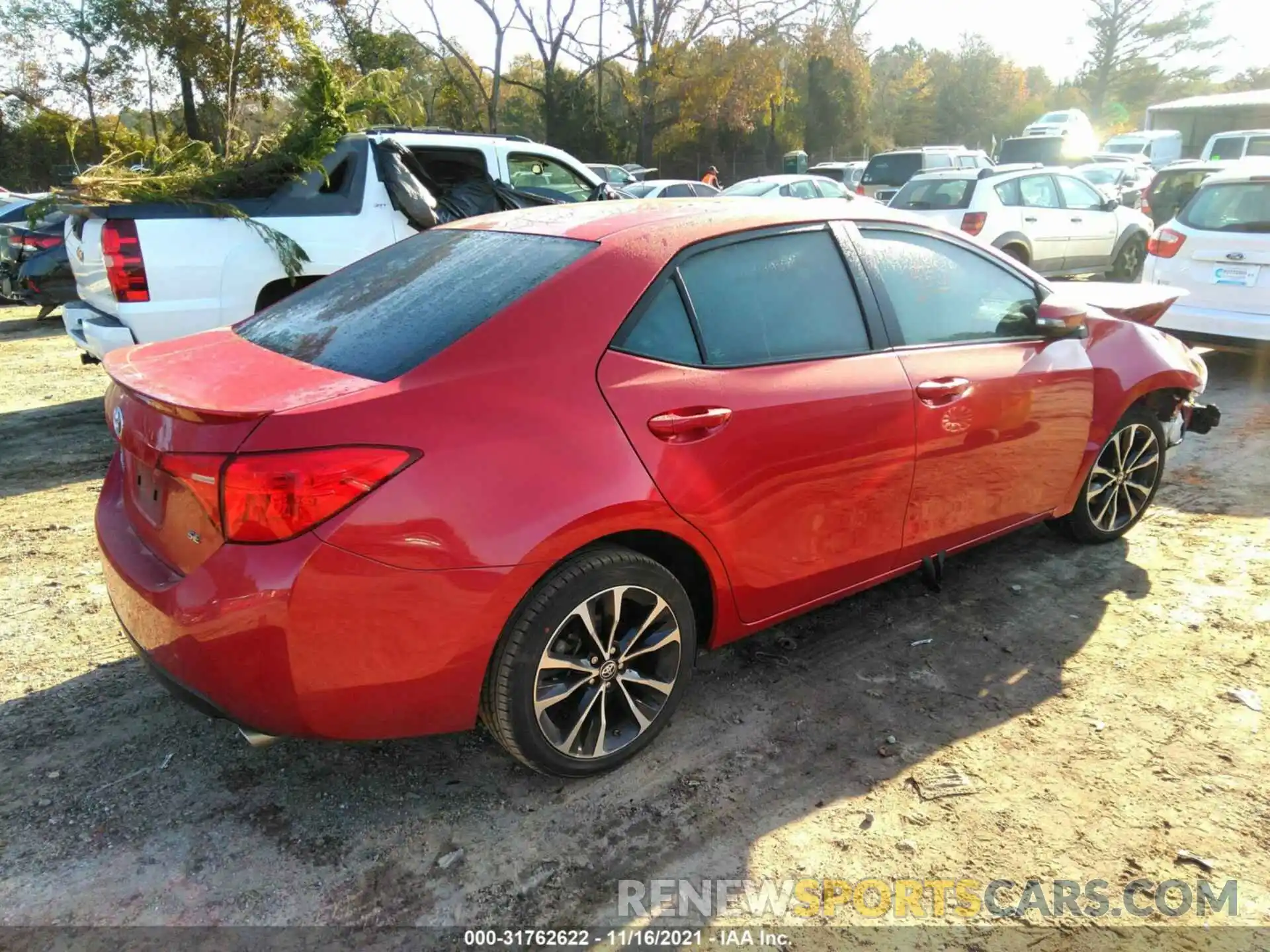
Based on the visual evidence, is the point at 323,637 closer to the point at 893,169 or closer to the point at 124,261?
the point at 124,261

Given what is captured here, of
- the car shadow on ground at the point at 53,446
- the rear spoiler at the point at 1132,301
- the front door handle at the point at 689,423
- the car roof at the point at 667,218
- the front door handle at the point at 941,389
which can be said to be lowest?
the car shadow on ground at the point at 53,446

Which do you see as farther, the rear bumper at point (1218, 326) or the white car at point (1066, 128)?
the white car at point (1066, 128)

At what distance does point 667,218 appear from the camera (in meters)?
3.06

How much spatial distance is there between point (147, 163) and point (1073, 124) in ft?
119

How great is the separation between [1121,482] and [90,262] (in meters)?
6.11

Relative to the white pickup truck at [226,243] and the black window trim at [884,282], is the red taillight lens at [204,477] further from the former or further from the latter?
the white pickup truck at [226,243]

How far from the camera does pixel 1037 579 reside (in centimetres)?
414

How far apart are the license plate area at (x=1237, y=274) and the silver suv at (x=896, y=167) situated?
477 inches

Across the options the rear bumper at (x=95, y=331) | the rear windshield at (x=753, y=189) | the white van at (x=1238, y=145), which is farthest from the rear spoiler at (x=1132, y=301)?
the white van at (x=1238, y=145)

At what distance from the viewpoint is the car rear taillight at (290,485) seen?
220 cm

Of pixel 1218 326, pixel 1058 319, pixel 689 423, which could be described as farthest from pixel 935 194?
pixel 689 423

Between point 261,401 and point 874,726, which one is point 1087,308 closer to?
point 874,726

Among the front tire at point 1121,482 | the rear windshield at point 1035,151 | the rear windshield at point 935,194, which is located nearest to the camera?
the front tire at point 1121,482

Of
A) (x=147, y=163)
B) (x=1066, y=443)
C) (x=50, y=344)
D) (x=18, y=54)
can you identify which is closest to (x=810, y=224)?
(x=1066, y=443)
